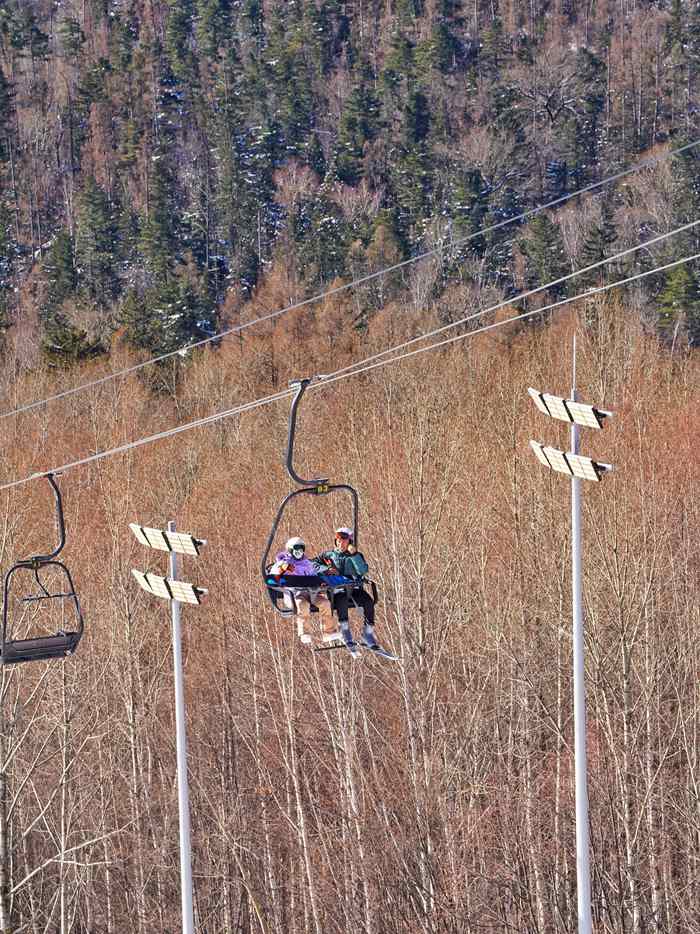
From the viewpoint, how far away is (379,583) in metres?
28.8

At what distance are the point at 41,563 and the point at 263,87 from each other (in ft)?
283

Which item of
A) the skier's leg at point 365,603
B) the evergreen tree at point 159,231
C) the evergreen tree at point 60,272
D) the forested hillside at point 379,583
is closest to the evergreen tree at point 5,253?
the evergreen tree at point 60,272

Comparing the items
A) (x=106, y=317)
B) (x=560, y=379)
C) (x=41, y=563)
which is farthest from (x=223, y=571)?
(x=106, y=317)

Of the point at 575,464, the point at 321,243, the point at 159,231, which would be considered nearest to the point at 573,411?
the point at 575,464

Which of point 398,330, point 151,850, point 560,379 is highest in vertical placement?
point 398,330

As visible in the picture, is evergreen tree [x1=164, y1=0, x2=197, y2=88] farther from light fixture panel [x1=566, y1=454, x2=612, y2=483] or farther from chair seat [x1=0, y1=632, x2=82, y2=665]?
light fixture panel [x1=566, y1=454, x2=612, y2=483]

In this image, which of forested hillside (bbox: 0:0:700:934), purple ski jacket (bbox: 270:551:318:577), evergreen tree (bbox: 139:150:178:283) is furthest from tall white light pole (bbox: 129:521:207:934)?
evergreen tree (bbox: 139:150:178:283)

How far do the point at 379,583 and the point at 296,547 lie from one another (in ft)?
48.3

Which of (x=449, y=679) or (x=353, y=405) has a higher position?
(x=353, y=405)

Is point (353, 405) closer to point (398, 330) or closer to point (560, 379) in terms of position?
point (560, 379)

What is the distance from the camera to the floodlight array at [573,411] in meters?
14.0

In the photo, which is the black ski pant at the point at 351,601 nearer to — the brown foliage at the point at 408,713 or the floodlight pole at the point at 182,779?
the floodlight pole at the point at 182,779

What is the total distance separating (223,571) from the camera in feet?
113

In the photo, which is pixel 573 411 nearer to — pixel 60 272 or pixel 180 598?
pixel 180 598
